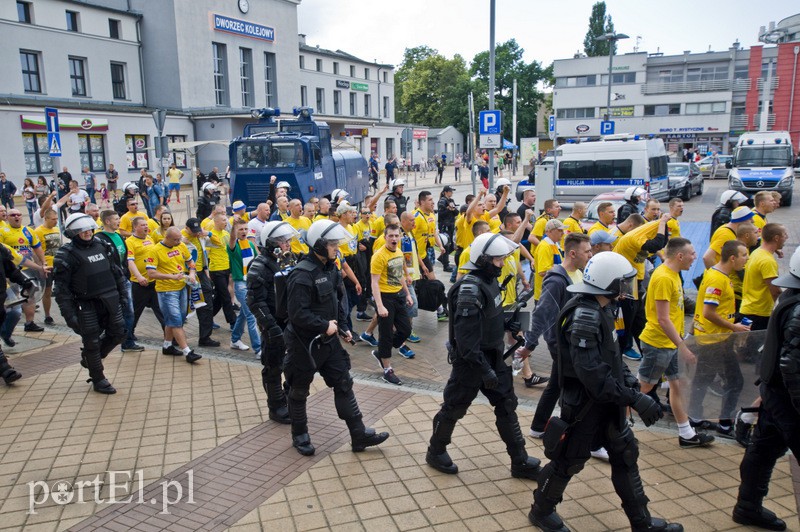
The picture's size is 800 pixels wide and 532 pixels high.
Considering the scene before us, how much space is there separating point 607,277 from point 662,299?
1.59 meters

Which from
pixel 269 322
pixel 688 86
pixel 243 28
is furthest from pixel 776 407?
pixel 688 86

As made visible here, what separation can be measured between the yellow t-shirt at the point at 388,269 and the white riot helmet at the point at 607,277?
134 inches

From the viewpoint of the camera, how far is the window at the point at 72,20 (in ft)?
106

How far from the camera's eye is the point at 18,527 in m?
4.37

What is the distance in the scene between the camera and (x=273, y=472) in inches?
201

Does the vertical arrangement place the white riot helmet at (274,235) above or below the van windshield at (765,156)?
below

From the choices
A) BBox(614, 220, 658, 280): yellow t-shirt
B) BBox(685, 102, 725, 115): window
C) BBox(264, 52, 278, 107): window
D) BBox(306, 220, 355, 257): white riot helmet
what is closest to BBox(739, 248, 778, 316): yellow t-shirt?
BBox(614, 220, 658, 280): yellow t-shirt

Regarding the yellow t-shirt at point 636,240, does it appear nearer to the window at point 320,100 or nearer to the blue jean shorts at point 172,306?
the blue jean shorts at point 172,306

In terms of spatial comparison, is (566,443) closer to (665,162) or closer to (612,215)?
(612,215)

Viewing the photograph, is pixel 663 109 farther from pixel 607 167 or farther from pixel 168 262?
pixel 168 262

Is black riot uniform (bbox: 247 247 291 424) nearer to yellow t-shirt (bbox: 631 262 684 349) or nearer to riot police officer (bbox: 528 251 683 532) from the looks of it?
riot police officer (bbox: 528 251 683 532)

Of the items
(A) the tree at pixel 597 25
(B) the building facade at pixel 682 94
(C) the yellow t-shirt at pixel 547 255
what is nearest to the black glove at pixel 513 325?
(C) the yellow t-shirt at pixel 547 255

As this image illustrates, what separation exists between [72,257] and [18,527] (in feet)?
9.75

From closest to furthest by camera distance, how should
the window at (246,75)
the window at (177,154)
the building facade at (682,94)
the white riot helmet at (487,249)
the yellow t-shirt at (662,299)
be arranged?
the white riot helmet at (487,249), the yellow t-shirt at (662,299), the window at (177,154), the window at (246,75), the building facade at (682,94)
